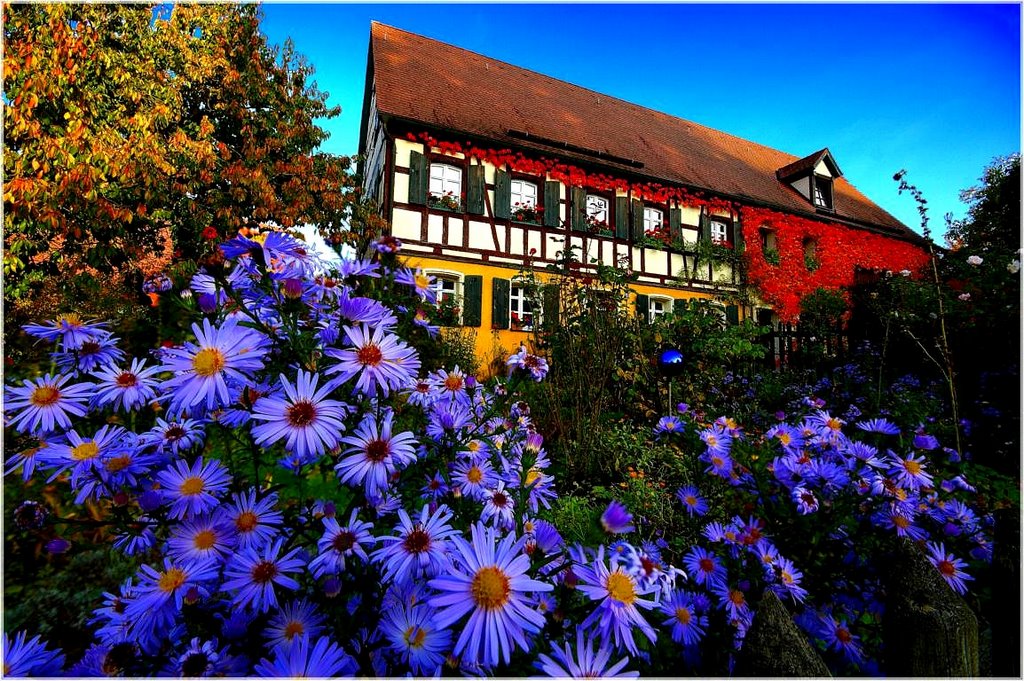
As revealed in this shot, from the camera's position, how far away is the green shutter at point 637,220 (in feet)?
33.5

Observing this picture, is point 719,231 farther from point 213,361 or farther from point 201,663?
point 201,663

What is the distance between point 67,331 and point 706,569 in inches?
62.3

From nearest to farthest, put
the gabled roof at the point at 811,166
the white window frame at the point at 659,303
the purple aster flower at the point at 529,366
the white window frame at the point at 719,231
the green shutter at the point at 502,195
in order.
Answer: the purple aster flower at the point at 529,366 < the green shutter at the point at 502,195 < the white window frame at the point at 659,303 < the white window frame at the point at 719,231 < the gabled roof at the point at 811,166

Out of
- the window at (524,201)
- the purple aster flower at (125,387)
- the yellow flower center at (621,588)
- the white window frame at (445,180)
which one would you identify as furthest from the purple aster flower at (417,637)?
the window at (524,201)

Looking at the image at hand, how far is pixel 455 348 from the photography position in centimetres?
699

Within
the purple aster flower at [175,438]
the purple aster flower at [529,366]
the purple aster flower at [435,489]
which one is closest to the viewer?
the purple aster flower at [175,438]

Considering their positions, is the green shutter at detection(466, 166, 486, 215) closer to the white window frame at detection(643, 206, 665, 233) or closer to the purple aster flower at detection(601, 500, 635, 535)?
the white window frame at detection(643, 206, 665, 233)

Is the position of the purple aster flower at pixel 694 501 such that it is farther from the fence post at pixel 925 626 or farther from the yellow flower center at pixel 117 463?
the yellow flower center at pixel 117 463

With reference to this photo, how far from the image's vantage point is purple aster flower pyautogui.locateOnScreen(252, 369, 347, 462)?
0.72m

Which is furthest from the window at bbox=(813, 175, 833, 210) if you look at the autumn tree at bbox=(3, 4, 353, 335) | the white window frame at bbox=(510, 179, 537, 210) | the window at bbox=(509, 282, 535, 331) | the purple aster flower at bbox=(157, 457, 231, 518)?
the purple aster flower at bbox=(157, 457, 231, 518)

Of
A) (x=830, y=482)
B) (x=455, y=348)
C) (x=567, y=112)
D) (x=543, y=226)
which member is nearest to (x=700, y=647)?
(x=830, y=482)

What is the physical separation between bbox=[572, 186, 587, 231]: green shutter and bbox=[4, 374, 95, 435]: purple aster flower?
30.4ft

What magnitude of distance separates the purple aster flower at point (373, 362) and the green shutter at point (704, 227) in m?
11.4

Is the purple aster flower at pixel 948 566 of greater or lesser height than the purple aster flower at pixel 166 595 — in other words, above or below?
below
